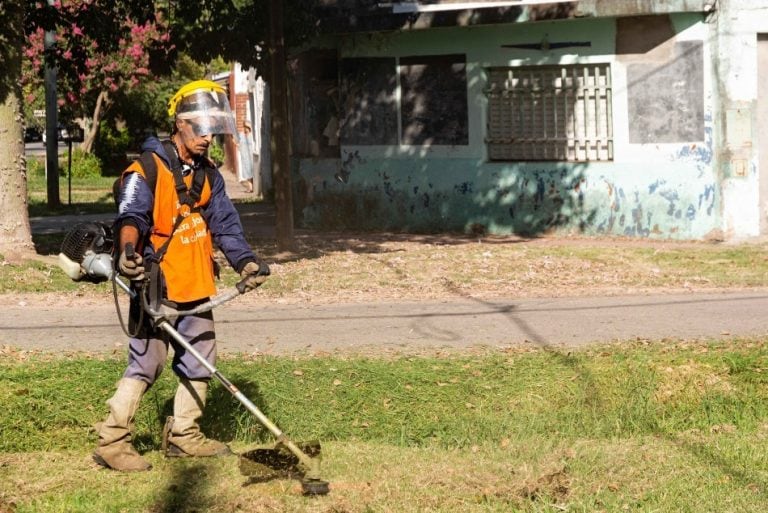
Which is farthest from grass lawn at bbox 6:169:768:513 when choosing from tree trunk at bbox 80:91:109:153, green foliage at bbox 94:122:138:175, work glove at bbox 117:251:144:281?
green foliage at bbox 94:122:138:175

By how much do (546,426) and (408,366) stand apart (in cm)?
105

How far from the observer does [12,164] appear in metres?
14.1

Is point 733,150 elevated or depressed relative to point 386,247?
elevated

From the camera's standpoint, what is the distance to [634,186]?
17.1 m

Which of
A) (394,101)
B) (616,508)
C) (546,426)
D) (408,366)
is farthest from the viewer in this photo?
(394,101)

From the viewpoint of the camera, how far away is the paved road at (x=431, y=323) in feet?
31.3

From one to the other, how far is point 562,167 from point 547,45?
1.58m

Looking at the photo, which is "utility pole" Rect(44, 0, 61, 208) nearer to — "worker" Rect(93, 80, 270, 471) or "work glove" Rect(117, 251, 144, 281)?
"worker" Rect(93, 80, 270, 471)

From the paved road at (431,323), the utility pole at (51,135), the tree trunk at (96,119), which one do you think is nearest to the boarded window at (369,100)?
the utility pole at (51,135)

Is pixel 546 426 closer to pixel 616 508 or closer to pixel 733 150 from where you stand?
pixel 616 508

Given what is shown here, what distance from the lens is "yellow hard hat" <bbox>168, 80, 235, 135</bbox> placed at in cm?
652

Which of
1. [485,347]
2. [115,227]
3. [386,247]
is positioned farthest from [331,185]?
[115,227]

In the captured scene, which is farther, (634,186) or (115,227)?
(634,186)

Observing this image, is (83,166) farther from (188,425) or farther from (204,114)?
(204,114)
